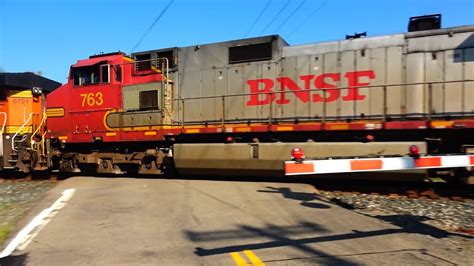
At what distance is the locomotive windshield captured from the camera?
1220cm

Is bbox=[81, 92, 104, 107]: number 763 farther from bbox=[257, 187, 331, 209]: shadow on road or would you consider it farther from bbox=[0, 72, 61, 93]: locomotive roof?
bbox=[257, 187, 331, 209]: shadow on road

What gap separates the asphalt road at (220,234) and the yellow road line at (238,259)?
1 cm

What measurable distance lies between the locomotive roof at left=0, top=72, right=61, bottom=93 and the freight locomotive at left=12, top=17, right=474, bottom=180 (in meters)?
2.34

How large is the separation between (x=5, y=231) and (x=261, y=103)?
22.0 ft

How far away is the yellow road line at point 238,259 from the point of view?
4.37 meters

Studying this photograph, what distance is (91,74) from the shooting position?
1243 cm

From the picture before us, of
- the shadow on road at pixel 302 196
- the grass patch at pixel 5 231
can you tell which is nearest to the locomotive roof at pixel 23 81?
the grass patch at pixel 5 231

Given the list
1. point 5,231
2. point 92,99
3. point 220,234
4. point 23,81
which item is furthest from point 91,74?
point 220,234

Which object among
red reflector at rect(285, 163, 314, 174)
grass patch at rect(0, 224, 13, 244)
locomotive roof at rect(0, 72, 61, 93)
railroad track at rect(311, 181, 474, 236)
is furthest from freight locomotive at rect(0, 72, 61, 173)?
red reflector at rect(285, 163, 314, 174)

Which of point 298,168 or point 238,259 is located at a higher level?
point 298,168

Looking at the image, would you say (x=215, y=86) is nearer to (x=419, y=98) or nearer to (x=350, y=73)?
(x=350, y=73)

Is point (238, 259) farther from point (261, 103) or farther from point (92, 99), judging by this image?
point (92, 99)

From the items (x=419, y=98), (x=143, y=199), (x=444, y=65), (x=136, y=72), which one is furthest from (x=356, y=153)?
(x=136, y=72)

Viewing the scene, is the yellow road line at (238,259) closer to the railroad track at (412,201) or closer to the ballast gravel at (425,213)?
the ballast gravel at (425,213)
